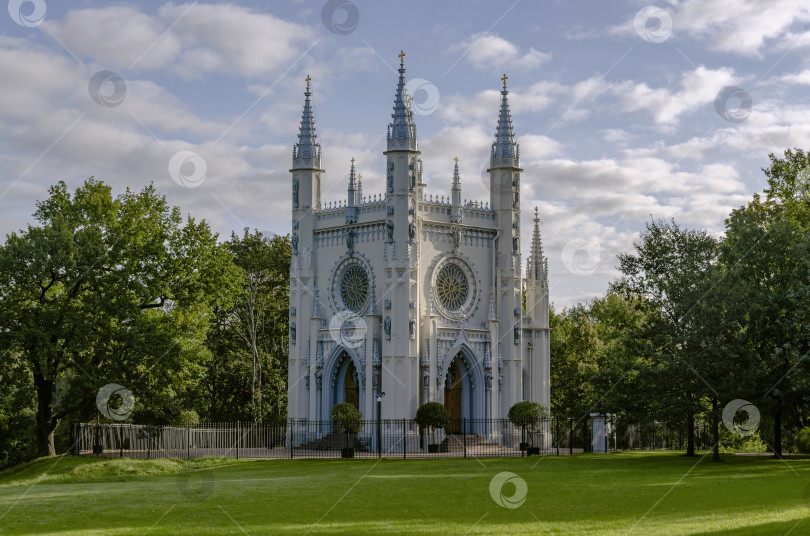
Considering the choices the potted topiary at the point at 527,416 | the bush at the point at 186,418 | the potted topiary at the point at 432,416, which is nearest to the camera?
the potted topiary at the point at 432,416

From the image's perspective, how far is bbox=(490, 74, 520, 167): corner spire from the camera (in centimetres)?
5788

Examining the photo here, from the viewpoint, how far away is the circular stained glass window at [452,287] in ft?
182

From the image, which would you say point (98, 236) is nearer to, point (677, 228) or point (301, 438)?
point (301, 438)

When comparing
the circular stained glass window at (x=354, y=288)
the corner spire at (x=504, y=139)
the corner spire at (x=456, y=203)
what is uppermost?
the corner spire at (x=504, y=139)

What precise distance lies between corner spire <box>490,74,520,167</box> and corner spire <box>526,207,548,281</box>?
4198mm

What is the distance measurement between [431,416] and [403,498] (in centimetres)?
2507

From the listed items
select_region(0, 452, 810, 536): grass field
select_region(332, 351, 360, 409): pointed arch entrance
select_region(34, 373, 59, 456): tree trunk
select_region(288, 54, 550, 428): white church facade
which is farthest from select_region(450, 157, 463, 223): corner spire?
select_region(34, 373, 59, 456): tree trunk
